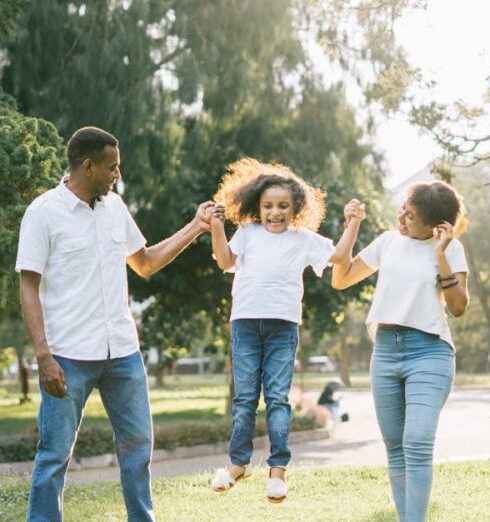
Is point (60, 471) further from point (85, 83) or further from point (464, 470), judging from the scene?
point (85, 83)

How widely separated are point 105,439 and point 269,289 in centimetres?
1149

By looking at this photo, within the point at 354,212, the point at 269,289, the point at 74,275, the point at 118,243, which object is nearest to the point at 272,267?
the point at 269,289

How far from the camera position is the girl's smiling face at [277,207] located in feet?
18.1

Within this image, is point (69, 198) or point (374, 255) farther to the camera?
point (374, 255)

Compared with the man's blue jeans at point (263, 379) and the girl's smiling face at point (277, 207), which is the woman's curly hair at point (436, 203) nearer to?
the girl's smiling face at point (277, 207)

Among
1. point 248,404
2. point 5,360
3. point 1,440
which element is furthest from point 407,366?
point 5,360

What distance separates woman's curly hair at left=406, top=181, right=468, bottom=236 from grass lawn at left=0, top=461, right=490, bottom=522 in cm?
278

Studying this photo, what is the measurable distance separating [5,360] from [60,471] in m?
30.0

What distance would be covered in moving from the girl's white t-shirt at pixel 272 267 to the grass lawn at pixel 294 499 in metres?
A: 2.61

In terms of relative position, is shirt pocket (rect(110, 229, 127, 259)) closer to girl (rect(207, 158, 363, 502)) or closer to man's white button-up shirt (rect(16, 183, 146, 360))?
man's white button-up shirt (rect(16, 183, 146, 360))

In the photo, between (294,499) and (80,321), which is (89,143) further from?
(294,499)

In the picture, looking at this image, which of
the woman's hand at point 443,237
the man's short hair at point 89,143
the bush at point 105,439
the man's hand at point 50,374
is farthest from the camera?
the bush at point 105,439

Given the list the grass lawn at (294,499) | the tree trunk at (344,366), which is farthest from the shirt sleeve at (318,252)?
the tree trunk at (344,366)

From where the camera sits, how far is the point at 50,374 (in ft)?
15.0
